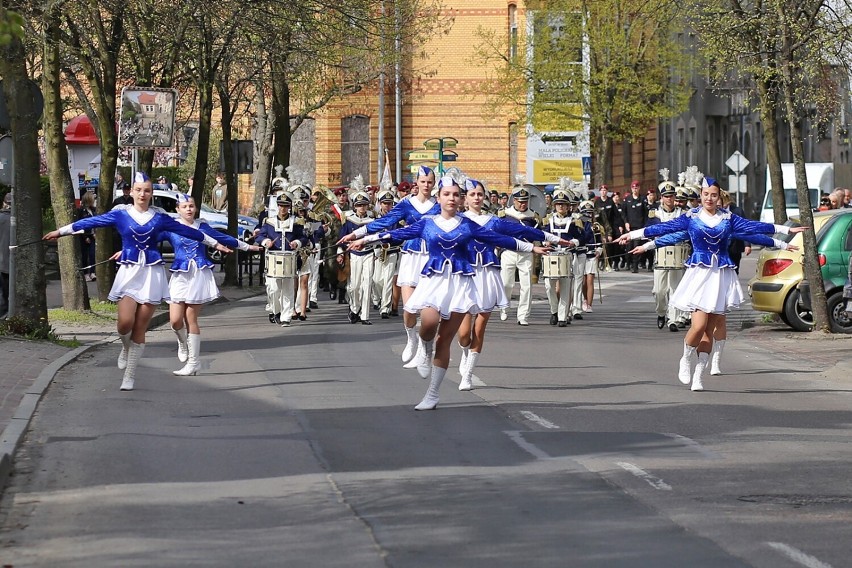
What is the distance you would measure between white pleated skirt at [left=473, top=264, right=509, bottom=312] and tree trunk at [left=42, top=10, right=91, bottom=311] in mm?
8472

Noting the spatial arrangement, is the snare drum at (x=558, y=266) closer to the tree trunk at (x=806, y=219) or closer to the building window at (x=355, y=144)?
the tree trunk at (x=806, y=219)

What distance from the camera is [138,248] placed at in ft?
51.6

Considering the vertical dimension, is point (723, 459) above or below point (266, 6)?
below

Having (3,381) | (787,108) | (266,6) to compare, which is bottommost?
(3,381)

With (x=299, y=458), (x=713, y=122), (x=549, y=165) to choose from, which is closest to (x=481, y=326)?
(x=299, y=458)

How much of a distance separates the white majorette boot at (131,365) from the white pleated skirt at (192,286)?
2025 mm

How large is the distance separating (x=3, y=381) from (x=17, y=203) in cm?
549

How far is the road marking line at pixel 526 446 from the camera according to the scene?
1122cm

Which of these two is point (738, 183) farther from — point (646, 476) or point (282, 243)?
point (646, 476)

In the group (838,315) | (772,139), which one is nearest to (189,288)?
(838,315)

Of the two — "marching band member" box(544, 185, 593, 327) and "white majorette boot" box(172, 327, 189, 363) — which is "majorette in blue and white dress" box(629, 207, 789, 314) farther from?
"marching band member" box(544, 185, 593, 327)

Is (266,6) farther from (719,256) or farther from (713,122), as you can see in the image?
(713,122)

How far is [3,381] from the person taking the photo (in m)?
15.5

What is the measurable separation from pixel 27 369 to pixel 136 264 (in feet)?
6.56
